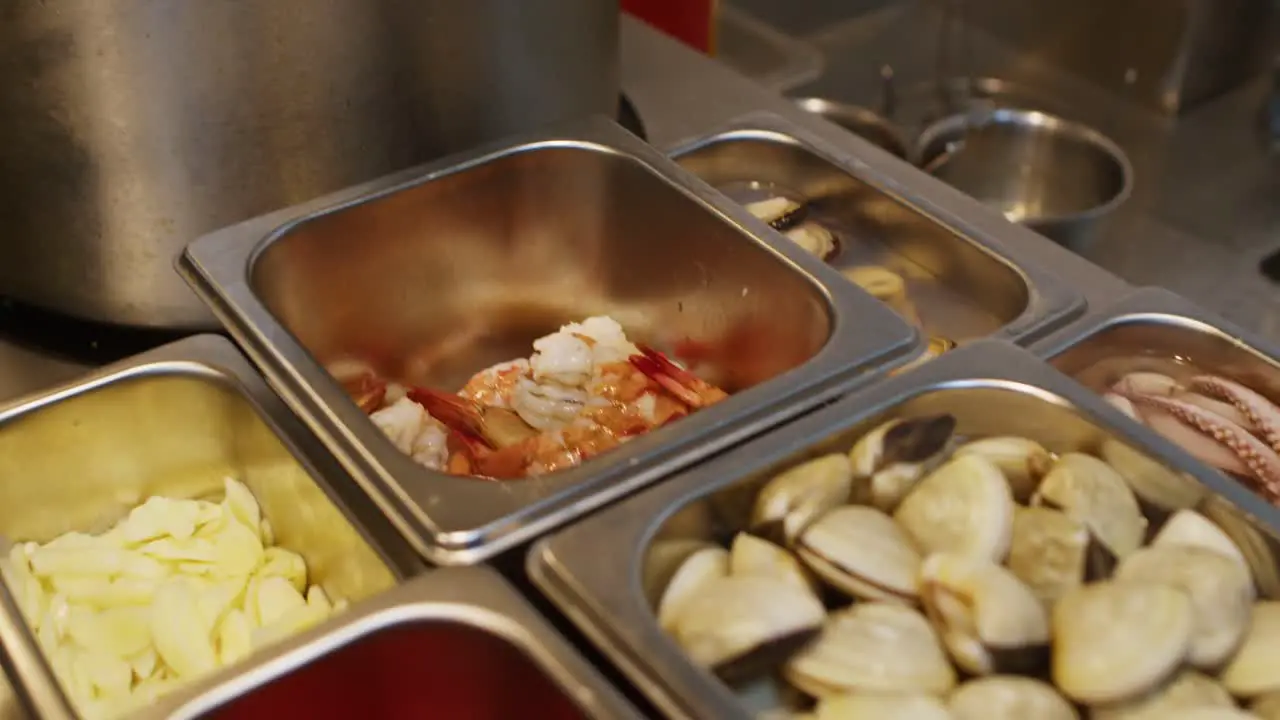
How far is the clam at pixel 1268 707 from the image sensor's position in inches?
21.2

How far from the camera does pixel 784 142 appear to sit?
3.22ft

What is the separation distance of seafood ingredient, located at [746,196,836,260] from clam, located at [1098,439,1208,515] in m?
0.32

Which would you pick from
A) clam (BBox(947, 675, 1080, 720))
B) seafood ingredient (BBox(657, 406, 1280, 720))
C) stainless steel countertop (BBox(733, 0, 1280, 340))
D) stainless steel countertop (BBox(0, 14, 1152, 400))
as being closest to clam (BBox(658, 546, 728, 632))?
seafood ingredient (BBox(657, 406, 1280, 720))

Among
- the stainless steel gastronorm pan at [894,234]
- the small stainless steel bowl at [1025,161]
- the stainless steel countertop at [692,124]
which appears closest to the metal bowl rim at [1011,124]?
the small stainless steel bowl at [1025,161]

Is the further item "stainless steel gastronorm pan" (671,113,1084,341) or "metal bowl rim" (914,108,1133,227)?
"metal bowl rim" (914,108,1133,227)

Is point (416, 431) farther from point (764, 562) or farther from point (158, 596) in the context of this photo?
point (764, 562)

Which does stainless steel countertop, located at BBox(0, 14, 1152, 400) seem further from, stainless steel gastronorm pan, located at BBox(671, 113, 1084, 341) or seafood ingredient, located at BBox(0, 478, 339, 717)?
seafood ingredient, located at BBox(0, 478, 339, 717)

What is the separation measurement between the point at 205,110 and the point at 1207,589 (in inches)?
23.8

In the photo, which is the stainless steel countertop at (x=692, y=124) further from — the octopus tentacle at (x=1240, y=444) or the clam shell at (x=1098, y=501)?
the clam shell at (x=1098, y=501)

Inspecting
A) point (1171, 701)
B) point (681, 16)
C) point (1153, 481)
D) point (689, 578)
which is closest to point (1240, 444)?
point (1153, 481)

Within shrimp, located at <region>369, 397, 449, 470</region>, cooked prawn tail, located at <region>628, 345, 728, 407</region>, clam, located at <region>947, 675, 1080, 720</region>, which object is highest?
clam, located at <region>947, 675, 1080, 720</region>

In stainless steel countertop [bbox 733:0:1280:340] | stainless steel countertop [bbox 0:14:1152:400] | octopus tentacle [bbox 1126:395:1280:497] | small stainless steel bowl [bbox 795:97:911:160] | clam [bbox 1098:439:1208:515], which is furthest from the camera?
small stainless steel bowl [bbox 795:97:911:160]

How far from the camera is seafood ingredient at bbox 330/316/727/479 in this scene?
29.7 inches

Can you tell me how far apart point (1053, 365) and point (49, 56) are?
2.01 ft
